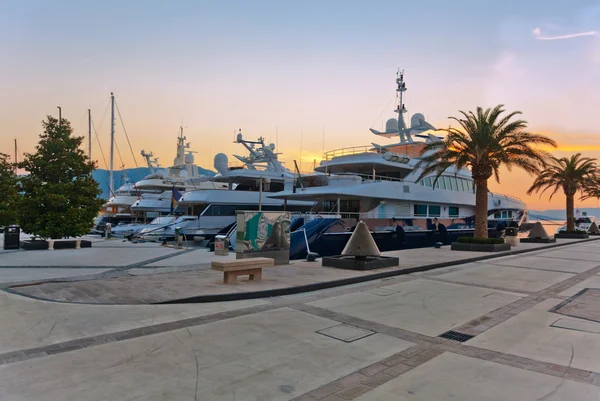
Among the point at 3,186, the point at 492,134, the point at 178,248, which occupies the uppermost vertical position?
the point at 492,134

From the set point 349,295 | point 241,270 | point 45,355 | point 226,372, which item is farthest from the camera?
point 241,270

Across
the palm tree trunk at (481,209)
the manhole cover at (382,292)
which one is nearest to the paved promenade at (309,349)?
the manhole cover at (382,292)

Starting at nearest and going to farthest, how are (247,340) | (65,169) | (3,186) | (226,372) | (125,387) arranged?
(125,387) < (226,372) < (247,340) < (65,169) < (3,186)

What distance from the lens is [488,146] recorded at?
61.3ft

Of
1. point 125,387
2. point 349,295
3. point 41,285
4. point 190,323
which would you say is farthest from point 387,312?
point 41,285

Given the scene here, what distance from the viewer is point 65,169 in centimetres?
1819

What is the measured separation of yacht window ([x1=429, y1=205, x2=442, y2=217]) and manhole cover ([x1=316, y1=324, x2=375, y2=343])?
22056 mm

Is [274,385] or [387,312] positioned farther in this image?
[387,312]

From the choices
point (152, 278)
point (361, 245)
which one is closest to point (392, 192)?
point (361, 245)

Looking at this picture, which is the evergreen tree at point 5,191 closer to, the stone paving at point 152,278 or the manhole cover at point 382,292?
the stone paving at point 152,278

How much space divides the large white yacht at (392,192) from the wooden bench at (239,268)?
9.87 m

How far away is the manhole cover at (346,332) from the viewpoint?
532 centimetres

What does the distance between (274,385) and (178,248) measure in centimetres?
1604

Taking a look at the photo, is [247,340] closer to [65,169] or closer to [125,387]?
[125,387]
